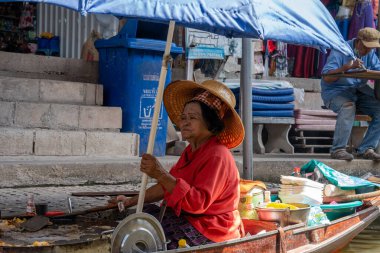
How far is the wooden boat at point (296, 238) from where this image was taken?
4238 millimetres

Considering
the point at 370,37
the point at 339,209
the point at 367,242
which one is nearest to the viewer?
the point at 339,209

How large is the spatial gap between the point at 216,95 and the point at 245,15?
0.57 metres

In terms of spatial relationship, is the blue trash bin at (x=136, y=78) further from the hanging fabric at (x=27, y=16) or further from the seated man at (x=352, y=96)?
the hanging fabric at (x=27, y=16)

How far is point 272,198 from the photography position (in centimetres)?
→ 609

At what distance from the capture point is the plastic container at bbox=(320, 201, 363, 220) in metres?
5.86

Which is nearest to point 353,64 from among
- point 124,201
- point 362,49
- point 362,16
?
point 362,49

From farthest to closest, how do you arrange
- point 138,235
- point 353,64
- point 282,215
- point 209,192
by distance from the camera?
1. point 353,64
2. point 282,215
3. point 209,192
4. point 138,235

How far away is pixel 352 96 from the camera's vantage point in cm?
934

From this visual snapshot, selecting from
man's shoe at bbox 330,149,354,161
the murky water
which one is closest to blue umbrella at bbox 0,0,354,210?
the murky water

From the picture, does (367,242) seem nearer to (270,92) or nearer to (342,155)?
(342,155)

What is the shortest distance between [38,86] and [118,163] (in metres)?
1.30

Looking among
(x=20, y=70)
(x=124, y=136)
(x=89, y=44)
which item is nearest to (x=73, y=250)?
(x=124, y=136)

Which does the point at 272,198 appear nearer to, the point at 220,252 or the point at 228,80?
the point at 220,252

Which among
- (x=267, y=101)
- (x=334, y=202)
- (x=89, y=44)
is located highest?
(x=89, y=44)
